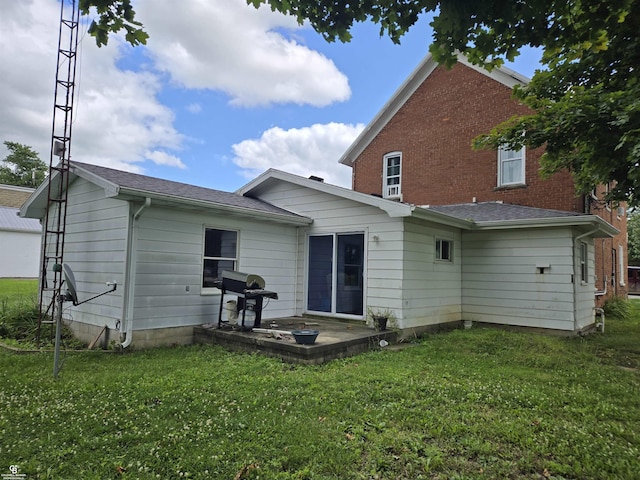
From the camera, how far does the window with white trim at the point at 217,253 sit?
7.76 metres

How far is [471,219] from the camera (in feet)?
32.1

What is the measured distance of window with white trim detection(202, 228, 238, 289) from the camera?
7.76m

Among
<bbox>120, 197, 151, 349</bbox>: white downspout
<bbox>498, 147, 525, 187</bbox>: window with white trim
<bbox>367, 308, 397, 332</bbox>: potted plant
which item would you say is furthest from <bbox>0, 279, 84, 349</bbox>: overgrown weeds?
<bbox>498, 147, 525, 187</bbox>: window with white trim

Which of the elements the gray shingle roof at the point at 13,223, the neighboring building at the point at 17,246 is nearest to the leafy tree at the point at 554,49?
the gray shingle roof at the point at 13,223

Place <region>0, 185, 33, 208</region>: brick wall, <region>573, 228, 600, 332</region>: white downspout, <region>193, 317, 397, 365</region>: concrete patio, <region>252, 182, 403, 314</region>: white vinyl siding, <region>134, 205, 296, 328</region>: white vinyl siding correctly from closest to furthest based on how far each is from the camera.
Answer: <region>193, 317, 397, 365</region>: concrete patio → <region>134, 205, 296, 328</region>: white vinyl siding → <region>252, 182, 403, 314</region>: white vinyl siding → <region>573, 228, 600, 332</region>: white downspout → <region>0, 185, 33, 208</region>: brick wall

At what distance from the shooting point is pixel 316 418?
12.3 feet

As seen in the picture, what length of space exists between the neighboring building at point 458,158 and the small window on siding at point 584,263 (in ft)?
4.86

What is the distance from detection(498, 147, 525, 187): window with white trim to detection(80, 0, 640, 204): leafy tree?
11.5 ft

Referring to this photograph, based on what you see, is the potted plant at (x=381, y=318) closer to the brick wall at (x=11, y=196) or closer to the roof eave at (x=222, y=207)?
the roof eave at (x=222, y=207)

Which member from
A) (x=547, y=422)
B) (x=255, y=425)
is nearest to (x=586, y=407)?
(x=547, y=422)

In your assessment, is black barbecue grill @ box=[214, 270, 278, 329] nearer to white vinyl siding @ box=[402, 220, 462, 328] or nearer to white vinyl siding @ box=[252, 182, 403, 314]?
white vinyl siding @ box=[252, 182, 403, 314]

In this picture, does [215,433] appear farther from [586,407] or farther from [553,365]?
[553,365]

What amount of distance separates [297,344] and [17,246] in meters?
25.8

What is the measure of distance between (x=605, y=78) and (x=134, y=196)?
29.2 ft
